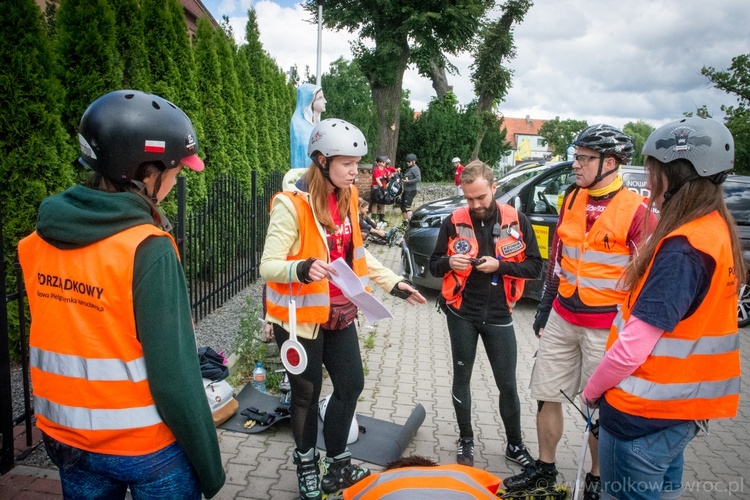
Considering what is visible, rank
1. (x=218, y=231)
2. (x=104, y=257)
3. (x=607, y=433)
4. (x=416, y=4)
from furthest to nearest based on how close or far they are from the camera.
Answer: (x=416, y=4)
(x=218, y=231)
(x=607, y=433)
(x=104, y=257)

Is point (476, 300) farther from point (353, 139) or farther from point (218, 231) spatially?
point (218, 231)

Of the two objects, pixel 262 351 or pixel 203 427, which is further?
pixel 262 351

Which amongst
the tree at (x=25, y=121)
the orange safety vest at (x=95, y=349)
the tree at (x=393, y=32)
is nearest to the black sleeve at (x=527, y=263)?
the orange safety vest at (x=95, y=349)

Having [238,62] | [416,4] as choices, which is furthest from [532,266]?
[416,4]

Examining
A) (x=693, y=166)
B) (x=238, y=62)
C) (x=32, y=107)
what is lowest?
(x=693, y=166)

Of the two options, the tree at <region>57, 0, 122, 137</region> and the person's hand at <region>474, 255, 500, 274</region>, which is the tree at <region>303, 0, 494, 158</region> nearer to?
the tree at <region>57, 0, 122, 137</region>

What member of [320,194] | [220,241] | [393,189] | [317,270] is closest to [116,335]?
[317,270]

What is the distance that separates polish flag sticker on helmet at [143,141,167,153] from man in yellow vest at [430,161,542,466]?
2.29 meters

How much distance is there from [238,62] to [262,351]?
21.2 ft

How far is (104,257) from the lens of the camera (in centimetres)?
160

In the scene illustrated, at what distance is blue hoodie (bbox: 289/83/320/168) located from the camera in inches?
199

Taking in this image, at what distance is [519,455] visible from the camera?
153 inches

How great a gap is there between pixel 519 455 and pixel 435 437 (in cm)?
71

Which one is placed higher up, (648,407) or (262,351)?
(648,407)
